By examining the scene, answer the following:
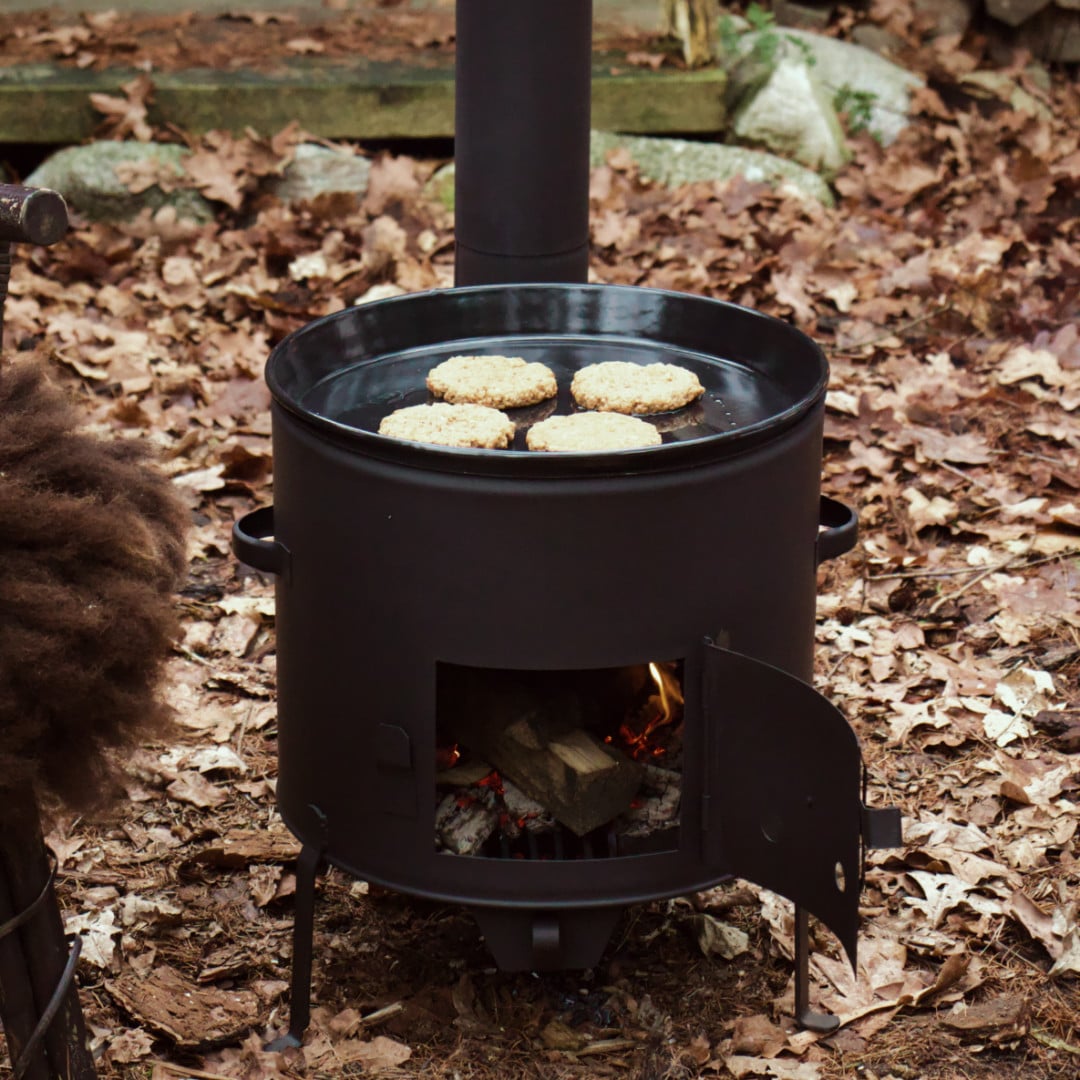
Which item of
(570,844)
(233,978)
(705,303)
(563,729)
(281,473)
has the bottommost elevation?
(233,978)

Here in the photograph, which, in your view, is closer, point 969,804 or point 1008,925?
point 1008,925

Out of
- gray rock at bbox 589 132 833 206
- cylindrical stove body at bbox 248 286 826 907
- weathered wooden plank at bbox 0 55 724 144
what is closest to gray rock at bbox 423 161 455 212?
weathered wooden plank at bbox 0 55 724 144

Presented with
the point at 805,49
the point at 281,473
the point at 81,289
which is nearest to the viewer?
the point at 281,473

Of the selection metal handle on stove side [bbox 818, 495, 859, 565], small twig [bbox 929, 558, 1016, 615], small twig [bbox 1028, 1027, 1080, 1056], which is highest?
metal handle on stove side [bbox 818, 495, 859, 565]

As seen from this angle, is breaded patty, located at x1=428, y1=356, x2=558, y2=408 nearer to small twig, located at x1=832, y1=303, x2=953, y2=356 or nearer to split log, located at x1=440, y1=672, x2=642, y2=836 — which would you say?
split log, located at x1=440, y1=672, x2=642, y2=836

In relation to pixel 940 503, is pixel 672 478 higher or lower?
higher

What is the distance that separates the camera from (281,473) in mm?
2436

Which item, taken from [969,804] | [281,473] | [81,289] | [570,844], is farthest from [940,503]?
[81,289]

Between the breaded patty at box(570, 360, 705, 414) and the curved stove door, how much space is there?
0.54m

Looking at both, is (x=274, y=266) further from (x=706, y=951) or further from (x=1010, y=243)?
(x=706, y=951)

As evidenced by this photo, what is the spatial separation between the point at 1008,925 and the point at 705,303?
4.55ft

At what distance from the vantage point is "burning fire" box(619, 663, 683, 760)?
266 cm

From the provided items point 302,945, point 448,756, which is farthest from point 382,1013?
point 448,756

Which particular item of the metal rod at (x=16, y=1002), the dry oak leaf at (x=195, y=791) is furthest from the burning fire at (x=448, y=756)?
the dry oak leaf at (x=195, y=791)
